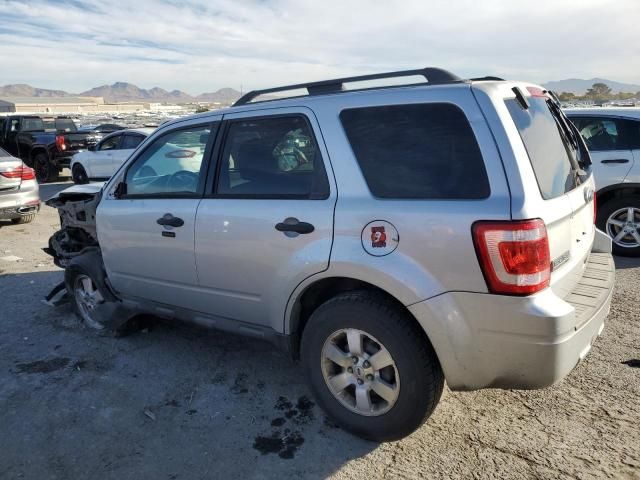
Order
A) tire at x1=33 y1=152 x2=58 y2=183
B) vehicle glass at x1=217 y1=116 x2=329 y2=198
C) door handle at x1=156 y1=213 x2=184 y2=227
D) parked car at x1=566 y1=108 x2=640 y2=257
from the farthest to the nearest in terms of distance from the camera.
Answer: tire at x1=33 y1=152 x2=58 y2=183, parked car at x1=566 y1=108 x2=640 y2=257, door handle at x1=156 y1=213 x2=184 y2=227, vehicle glass at x1=217 y1=116 x2=329 y2=198

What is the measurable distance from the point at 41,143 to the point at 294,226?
14855 mm

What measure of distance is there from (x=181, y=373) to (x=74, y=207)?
84.8 inches

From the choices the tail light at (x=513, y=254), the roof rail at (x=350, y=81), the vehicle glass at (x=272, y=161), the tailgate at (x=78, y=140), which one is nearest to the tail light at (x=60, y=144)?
the tailgate at (x=78, y=140)

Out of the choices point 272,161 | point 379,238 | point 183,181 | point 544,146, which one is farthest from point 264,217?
point 544,146

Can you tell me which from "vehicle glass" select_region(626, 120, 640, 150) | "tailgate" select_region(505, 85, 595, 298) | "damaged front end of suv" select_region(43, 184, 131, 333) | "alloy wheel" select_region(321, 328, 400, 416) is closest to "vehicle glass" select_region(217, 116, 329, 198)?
"alloy wheel" select_region(321, 328, 400, 416)

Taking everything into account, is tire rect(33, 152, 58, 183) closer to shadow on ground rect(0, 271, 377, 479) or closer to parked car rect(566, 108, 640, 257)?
shadow on ground rect(0, 271, 377, 479)

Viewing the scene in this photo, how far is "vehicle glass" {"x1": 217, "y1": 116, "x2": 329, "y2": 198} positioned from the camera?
2982 millimetres

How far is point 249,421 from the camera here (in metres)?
3.16

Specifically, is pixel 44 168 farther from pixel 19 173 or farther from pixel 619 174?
pixel 619 174

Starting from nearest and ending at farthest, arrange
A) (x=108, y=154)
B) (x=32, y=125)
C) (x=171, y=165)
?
(x=171, y=165) < (x=108, y=154) < (x=32, y=125)

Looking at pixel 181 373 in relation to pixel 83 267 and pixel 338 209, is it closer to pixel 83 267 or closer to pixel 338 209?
pixel 83 267

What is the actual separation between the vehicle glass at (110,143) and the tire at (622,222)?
1107 centimetres

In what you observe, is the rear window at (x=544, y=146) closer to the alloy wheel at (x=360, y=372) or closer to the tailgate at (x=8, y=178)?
the alloy wheel at (x=360, y=372)

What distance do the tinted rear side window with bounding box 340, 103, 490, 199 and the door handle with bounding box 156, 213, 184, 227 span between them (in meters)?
1.38
